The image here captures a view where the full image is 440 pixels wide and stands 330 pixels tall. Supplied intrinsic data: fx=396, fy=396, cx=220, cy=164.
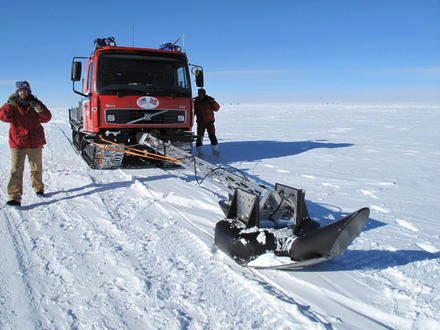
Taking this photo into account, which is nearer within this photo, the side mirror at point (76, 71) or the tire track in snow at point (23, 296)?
the tire track in snow at point (23, 296)

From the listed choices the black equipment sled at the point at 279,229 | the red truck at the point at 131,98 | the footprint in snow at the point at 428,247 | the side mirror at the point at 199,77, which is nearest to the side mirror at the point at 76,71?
the red truck at the point at 131,98

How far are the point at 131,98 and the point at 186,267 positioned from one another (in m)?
4.68

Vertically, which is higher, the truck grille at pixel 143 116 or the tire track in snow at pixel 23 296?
the truck grille at pixel 143 116

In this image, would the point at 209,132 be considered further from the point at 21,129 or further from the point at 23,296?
the point at 23,296

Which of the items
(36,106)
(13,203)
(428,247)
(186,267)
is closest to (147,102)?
(36,106)

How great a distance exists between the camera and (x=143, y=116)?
24.3 feet

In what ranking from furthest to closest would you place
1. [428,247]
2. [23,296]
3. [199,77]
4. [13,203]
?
1. [199,77]
2. [13,203]
3. [428,247]
4. [23,296]

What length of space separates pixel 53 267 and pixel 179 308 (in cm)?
124

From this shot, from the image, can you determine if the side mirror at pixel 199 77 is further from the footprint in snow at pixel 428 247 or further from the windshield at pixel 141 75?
the footprint in snow at pixel 428 247

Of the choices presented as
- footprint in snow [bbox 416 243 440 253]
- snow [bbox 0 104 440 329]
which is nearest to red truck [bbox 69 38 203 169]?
snow [bbox 0 104 440 329]

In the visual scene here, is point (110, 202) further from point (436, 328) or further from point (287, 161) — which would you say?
point (287, 161)

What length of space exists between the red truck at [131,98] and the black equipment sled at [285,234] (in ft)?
13.4

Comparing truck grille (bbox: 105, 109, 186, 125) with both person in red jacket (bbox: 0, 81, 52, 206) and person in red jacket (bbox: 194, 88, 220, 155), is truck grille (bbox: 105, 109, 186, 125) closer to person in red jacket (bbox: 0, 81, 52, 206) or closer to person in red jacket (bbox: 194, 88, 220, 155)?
person in red jacket (bbox: 0, 81, 52, 206)

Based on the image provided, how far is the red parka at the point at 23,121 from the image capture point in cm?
503
